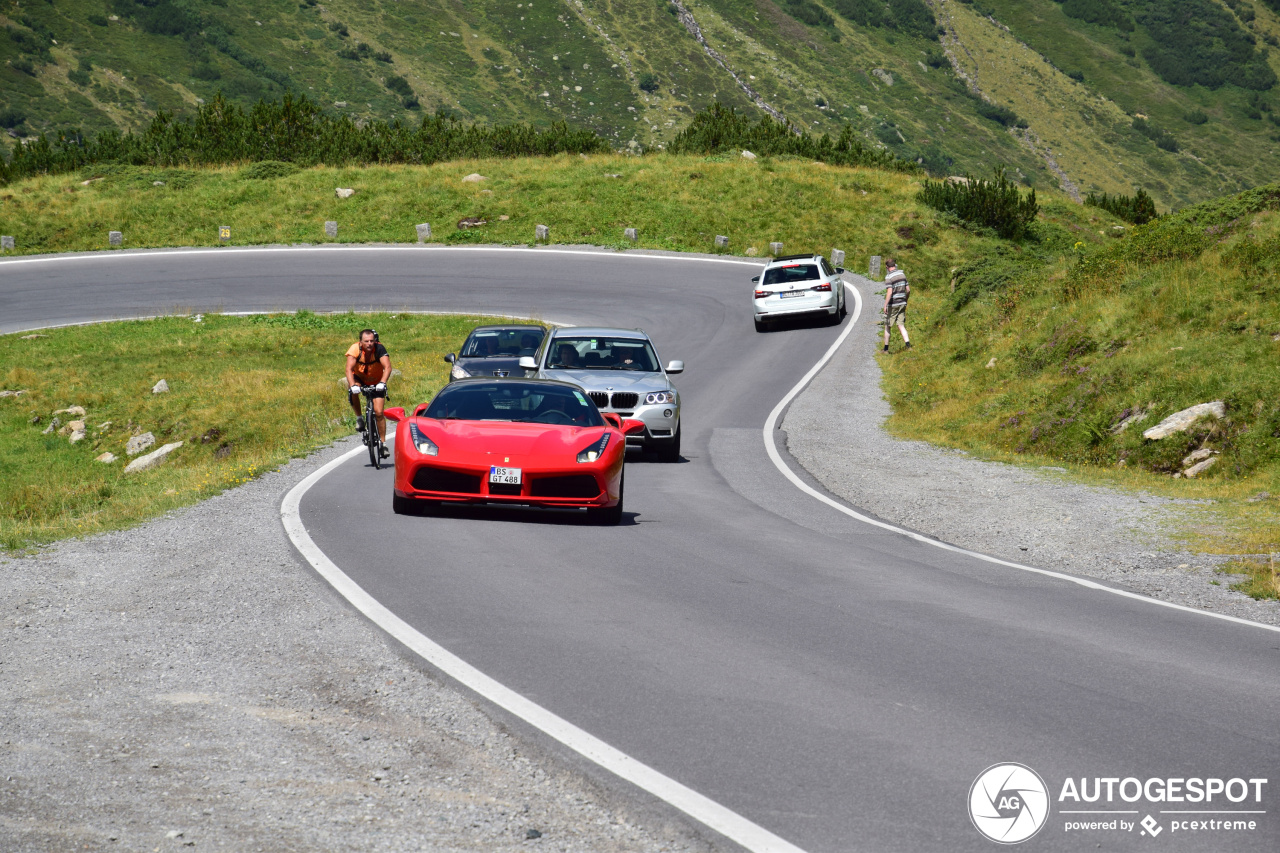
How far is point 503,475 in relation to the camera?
10789 millimetres

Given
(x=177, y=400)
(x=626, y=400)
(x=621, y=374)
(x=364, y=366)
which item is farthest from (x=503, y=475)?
(x=177, y=400)

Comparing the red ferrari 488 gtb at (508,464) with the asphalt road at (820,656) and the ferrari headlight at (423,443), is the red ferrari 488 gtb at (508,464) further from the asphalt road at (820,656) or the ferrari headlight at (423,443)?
the asphalt road at (820,656)

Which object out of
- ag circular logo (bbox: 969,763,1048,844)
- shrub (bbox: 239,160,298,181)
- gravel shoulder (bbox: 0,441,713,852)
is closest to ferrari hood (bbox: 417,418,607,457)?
gravel shoulder (bbox: 0,441,713,852)

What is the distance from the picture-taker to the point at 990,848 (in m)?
4.23

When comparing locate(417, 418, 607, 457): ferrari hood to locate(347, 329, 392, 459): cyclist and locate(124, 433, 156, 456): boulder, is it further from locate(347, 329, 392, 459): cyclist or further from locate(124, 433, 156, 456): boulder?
locate(124, 433, 156, 456): boulder

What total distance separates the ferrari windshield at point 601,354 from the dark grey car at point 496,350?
1669 mm

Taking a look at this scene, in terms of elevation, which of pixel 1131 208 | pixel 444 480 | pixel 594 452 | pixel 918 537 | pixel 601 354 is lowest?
pixel 918 537

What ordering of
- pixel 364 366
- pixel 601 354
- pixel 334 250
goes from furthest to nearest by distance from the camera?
pixel 334 250 < pixel 601 354 < pixel 364 366

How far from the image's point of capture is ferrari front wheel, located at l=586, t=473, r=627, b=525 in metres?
11.1

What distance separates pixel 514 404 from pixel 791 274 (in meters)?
20.7

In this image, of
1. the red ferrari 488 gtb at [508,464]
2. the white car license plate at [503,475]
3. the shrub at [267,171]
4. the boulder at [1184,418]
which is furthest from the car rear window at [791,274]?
the shrub at [267,171]

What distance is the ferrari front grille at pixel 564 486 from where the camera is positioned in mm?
10859

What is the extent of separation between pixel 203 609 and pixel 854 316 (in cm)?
2868

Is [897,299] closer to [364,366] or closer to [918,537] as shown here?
[364,366]
